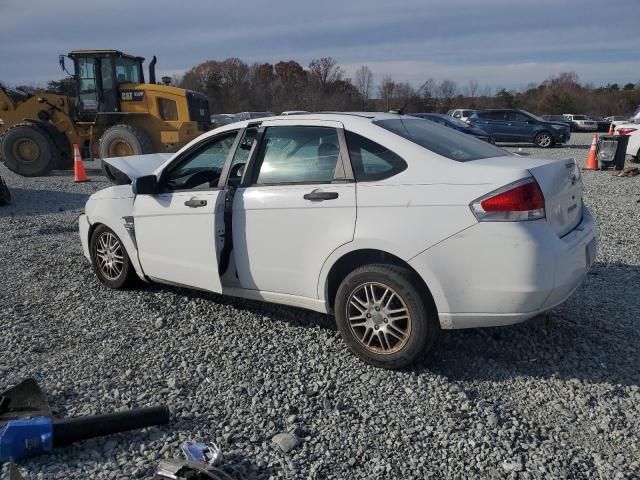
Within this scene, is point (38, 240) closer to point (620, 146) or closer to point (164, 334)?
point (164, 334)

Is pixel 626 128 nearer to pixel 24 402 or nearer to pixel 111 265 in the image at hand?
pixel 111 265

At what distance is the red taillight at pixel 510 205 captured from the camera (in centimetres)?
337

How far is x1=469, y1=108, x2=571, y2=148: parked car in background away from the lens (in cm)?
2489

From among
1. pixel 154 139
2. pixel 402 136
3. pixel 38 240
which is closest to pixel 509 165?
pixel 402 136

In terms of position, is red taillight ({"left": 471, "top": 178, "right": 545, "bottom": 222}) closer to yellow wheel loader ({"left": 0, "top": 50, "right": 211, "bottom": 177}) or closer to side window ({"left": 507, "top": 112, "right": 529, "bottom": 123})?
yellow wheel loader ({"left": 0, "top": 50, "right": 211, "bottom": 177})

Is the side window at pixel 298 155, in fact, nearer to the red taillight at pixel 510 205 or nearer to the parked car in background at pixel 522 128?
the red taillight at pixel 510 205

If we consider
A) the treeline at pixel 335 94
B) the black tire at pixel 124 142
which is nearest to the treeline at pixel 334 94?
the treeline at pixel 335 94

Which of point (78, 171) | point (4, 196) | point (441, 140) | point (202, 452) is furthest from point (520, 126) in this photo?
point (202, 452)

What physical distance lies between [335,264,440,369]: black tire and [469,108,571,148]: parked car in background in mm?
23328

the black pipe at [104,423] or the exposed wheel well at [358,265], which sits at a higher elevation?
the exposed wheel well at [358,265]

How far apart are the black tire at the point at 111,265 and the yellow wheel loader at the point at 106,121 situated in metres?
9.48

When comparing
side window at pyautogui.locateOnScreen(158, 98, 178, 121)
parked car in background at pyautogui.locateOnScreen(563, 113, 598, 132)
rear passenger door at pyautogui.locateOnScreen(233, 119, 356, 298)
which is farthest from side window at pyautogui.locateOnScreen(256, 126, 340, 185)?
parked car in background at pyautogui.locateOnScreen(563, 113, 598, 132)

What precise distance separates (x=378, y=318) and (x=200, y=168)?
→ 2166 mm

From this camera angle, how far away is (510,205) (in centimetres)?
337
